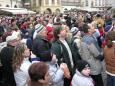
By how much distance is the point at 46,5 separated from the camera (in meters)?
96.9

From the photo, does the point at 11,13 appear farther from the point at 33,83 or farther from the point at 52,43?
the point at 33,83

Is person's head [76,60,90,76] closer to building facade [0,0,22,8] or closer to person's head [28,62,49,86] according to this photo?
person's head [28,62,49,86]

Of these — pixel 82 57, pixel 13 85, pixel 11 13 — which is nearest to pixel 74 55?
pixel 82 57

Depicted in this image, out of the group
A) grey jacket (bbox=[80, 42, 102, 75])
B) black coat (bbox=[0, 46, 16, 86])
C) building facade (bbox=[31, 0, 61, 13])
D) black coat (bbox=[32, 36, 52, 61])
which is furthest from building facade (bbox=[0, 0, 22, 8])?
black coat (bbox=[0, 46, 16, 86])

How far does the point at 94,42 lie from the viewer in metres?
8.09

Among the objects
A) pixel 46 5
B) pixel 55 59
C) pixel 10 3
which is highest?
pixel 55 59

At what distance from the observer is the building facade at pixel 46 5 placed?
9614 centimetres

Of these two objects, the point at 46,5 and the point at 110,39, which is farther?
the point at 46,5

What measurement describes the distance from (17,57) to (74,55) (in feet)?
7.20

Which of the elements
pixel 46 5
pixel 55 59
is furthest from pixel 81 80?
pixel 46 5

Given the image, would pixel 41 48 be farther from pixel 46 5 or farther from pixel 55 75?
pixel 46 5

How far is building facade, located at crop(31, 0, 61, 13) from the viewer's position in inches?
3785

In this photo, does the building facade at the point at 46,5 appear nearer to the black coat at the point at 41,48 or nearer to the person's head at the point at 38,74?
the black coat at the point at 41,48

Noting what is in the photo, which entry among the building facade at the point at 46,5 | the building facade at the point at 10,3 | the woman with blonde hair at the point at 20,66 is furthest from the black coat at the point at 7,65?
the building facade at the point at 46,5
